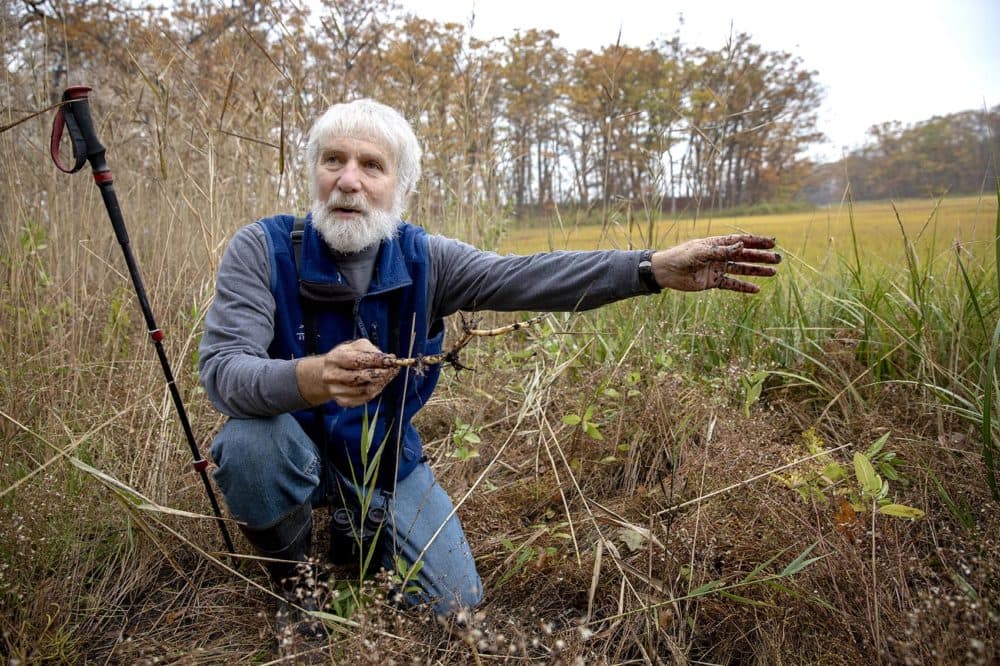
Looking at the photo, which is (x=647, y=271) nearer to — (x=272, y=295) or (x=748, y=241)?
(x=748, y=241)

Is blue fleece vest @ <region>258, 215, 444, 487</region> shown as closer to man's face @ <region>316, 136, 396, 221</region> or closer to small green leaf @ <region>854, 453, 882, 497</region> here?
man's face @ <region>316, 136, 396, 221</region>

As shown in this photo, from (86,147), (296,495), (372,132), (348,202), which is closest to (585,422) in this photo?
(296,495)

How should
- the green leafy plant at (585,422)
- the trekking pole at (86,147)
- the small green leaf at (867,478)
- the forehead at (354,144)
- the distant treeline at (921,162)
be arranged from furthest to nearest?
the distant treeline at (921,162) < the green leafy plant at (585,422) < the forehead at (354,144) < the trekking pole at (86,147) < the small green leaf at (867,478)

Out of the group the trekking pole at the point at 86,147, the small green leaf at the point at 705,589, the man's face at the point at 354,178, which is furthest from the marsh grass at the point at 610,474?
the trekking pole at the point at 86,147

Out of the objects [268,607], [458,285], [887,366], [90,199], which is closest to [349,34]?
[90,199]

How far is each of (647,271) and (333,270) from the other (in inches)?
37.7

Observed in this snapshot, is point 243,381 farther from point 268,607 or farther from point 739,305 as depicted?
point 739,305

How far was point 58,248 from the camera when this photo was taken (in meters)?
2.78

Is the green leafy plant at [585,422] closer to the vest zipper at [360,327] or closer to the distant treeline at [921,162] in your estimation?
the vest zipper at [360,327]

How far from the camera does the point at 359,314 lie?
75.4 inches

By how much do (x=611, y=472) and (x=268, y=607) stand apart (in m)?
1.28

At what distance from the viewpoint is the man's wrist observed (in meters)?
1.78

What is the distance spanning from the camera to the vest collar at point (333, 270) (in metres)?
1.86

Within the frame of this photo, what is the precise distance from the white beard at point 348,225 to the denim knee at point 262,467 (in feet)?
1.84
